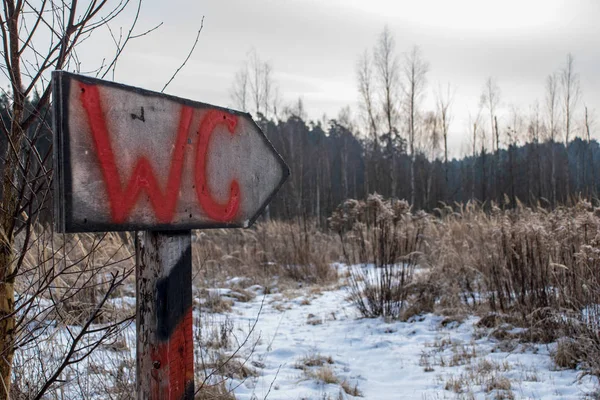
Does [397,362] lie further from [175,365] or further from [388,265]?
[175,365]

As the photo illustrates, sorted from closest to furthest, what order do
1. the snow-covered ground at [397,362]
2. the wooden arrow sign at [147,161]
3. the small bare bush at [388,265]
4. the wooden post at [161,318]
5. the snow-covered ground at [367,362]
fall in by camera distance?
the wooden arrow sign at [147,161], the wooden post at [161,318], the snow-covered ground at [367,362], the snow-covered ground at [397,362], the small bare bush at [388,265]

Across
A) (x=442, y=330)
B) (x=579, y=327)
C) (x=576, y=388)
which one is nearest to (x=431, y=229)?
(x=442, y=330)

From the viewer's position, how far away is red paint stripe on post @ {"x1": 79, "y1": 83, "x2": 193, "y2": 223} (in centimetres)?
92

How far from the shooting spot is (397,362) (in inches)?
140

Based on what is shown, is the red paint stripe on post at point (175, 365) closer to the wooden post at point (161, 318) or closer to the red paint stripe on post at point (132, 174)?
→ the wooden post at point (161, 318)

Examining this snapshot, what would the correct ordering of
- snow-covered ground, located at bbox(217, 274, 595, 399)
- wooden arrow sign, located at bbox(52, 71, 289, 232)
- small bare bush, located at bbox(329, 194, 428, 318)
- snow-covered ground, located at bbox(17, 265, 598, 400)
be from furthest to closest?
small bare bush, located at bbox(329, 194, 428, 318)
snow-covered ground, located at bbox(217, 274, 595, 399)
snow-covered ground, located at bbox(17, 265, 598, 400)
wooden arrow sign, located at bbox(52, 71, 289, 232)

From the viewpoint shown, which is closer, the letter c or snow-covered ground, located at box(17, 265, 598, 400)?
the letter c

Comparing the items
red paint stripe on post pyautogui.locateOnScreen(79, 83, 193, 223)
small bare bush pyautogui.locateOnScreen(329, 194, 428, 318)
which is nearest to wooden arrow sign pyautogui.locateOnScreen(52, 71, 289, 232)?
red paint stripe on post pyautogui.locateOnScreen(79, 83, 193, 223)

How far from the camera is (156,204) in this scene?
103 centimetres

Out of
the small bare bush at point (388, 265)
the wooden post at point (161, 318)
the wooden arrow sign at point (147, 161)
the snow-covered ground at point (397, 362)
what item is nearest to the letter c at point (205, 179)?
the wooden arrow sign at point (147, 161)

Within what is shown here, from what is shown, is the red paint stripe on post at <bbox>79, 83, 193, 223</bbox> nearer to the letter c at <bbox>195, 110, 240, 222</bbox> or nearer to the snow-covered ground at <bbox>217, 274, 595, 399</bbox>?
the letter c at <bbox>195, 110, 240, 222</bbox>

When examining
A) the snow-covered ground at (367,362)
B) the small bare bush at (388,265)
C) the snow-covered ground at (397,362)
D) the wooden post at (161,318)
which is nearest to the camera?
the wooden post at (161,318)

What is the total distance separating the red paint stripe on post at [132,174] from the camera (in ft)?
3.01

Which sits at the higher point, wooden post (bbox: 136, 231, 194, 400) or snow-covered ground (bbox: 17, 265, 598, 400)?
wooden post (bbox: 136, 231, 194, 400)
